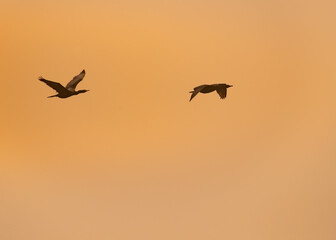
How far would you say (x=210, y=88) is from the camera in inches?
274

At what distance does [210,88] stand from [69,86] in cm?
148

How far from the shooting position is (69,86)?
22.4 ft
